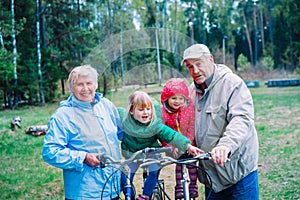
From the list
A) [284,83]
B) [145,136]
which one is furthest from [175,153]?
[284,83]

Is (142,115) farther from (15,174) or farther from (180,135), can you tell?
(15,174)

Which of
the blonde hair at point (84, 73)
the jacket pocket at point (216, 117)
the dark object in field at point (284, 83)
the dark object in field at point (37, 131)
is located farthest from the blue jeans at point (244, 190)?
the dark object in field at point (284, 83)

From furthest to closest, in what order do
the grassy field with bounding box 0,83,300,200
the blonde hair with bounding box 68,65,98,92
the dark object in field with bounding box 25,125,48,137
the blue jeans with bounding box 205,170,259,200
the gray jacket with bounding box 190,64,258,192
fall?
the dark object in field with bounding box 25,125,48,137 → the grassy field with bounding box 0,83,300,200 → the blue jeans with bounding box 205,170,259,200 → the gray jacket with bounding box 190,64,258,192 → the blonde hair with bounding box 68,65,98,92

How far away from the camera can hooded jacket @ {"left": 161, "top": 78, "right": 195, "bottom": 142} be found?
1905 mm

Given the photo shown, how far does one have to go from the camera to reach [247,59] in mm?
31188

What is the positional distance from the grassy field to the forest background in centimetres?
19

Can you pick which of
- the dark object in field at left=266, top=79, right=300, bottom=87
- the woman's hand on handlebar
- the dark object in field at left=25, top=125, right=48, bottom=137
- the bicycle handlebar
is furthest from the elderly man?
the dark object in field at left=266, top=79, right=300, bottom=87

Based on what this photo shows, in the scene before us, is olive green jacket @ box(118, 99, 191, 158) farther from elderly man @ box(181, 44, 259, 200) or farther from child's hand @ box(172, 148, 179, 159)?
elderly man @ box(181, 44, 259, 200)

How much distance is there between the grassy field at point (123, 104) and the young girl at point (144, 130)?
102mm

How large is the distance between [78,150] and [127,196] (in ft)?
1.09

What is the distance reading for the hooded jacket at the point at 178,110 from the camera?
6.25ft

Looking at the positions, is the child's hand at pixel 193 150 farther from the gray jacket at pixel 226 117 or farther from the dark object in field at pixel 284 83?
the dark object in field at pixel 284 83

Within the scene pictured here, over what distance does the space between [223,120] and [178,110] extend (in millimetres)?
344

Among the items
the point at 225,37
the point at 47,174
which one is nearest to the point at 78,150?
the point at 47,174
